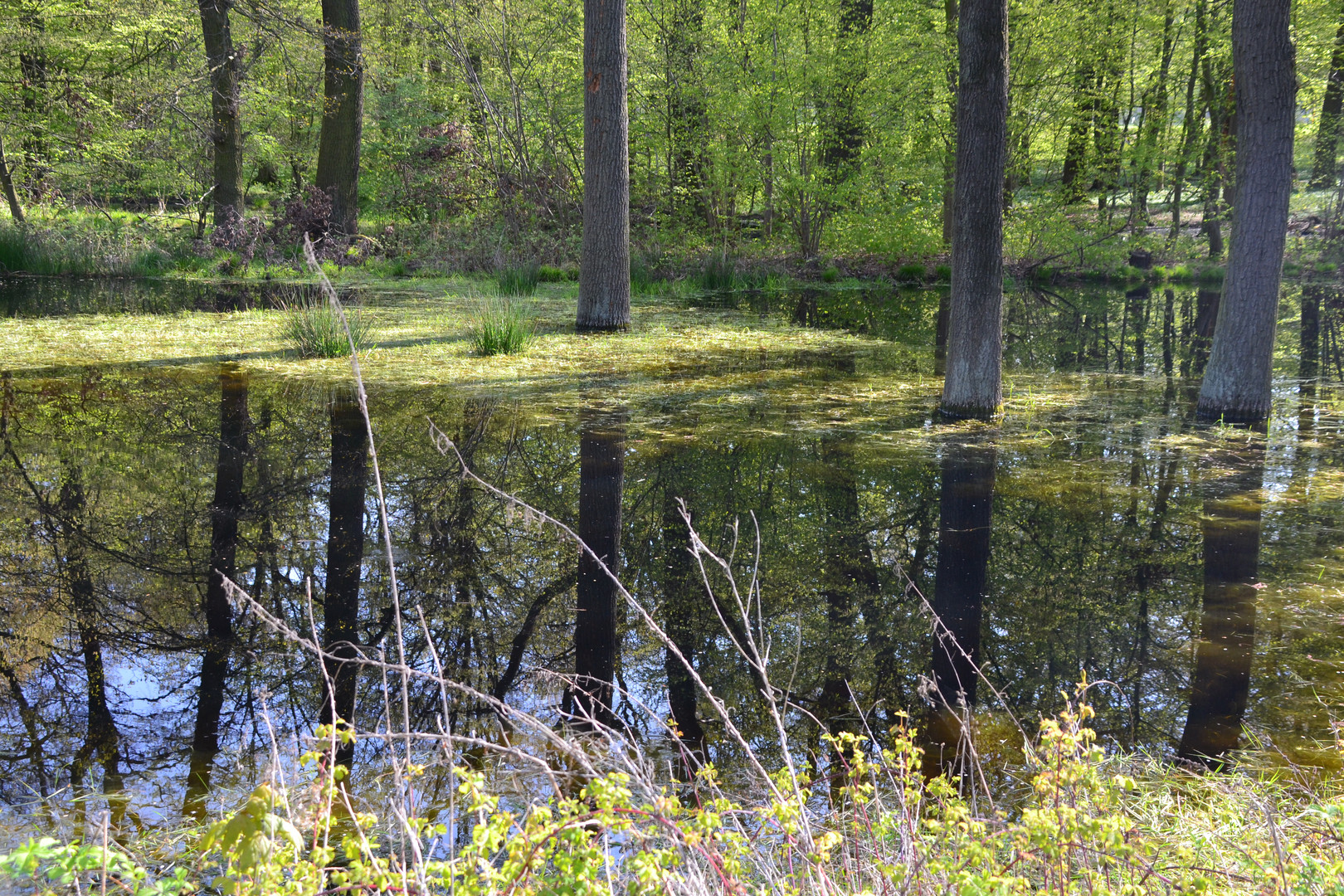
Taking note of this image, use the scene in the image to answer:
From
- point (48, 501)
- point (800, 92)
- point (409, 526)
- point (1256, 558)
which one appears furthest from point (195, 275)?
point (1256, 558)

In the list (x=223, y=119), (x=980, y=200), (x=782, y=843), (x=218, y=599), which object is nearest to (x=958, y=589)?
(x=782, y=843)

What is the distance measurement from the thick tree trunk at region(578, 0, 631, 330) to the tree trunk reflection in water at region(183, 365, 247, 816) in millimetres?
4114

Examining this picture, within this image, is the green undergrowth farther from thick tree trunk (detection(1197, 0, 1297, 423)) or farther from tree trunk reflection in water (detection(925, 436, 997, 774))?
thick tree trunk (detection(1197, 0, 1297, 423))

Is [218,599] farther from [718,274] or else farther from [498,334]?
[718,274]

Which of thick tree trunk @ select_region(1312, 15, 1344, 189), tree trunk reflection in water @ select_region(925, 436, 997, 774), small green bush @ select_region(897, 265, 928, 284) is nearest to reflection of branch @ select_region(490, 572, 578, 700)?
tree trunk reflection in water @ select_region(925, 436, 997, 774)

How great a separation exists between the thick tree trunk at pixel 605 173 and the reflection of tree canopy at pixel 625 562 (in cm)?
365

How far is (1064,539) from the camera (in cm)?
390

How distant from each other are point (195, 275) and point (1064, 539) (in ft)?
46.7

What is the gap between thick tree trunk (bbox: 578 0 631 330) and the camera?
8852mm

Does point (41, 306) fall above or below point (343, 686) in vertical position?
above

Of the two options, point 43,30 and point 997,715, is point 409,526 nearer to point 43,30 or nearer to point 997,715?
point 997,715

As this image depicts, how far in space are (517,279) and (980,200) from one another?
693cm

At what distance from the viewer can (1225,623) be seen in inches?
123

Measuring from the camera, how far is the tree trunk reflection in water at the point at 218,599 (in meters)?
2.32
